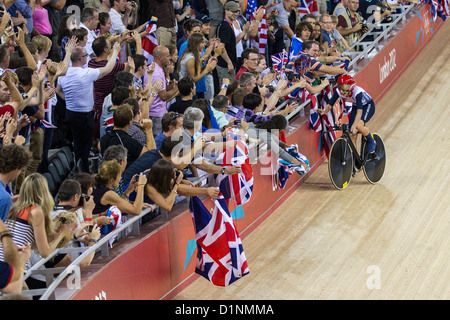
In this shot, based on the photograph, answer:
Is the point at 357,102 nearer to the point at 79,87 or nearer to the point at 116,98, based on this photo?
the point at 116,98

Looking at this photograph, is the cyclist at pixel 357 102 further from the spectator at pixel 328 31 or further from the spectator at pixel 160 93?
the spectator at pixel 160 93

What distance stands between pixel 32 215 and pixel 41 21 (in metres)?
4.51

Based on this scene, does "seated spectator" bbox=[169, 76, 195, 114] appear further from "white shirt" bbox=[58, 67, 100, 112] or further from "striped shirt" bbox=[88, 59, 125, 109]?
"white shirt" bbox=[58, 67, 100, 112]

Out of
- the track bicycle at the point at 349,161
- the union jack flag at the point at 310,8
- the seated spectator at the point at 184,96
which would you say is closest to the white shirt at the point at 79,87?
the seated spectator at the point at 184,96

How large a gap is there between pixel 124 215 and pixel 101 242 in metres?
0.70

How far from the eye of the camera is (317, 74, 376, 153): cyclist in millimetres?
9633

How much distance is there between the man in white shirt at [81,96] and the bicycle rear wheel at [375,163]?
3635mm

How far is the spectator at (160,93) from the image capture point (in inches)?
335

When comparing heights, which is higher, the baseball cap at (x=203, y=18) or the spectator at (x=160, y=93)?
the spectator at (x=160, y=93)

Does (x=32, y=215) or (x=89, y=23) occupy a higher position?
(x=32, y=215)

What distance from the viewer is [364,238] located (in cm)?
849

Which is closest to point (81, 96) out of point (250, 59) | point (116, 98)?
point (116, 98)
